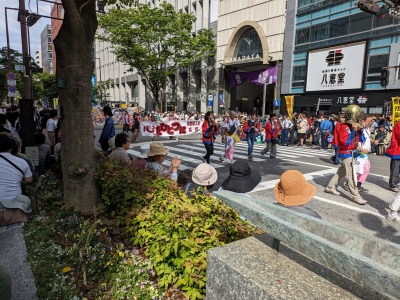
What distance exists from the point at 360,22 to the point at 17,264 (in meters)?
26.3

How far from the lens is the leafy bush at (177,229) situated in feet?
7.63

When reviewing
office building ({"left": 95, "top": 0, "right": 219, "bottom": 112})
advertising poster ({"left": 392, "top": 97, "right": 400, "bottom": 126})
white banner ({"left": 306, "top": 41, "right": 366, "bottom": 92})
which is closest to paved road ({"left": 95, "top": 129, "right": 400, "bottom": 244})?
advertising poster ({"left": 392, "top": 97, "right": 400, "bottom": 126})

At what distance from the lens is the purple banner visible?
27312mm

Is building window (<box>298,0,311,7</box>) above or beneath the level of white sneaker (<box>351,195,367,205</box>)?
above

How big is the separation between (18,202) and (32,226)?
716mm

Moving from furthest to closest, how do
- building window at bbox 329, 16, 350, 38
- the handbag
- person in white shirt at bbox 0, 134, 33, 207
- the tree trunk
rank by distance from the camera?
building window at bbox 329, 16, 350, 38, the tree trunk, person in white shirt at bbox 0, 134, 33, 207, the handbag

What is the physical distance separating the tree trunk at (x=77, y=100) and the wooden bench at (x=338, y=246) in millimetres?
2706

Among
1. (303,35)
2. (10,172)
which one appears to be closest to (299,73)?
(303,35)

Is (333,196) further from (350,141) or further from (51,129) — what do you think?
(51,129)

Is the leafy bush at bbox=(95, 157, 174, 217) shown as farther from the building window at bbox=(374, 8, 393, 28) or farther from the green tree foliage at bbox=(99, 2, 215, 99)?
the green tree foliage at bbox=(99, 2, 215, 99)

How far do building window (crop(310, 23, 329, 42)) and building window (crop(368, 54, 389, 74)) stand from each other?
459 cm

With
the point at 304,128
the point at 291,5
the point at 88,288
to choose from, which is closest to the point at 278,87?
the point at 291,5

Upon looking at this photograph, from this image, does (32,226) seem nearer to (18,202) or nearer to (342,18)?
(18,202)

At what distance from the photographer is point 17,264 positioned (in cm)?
301
